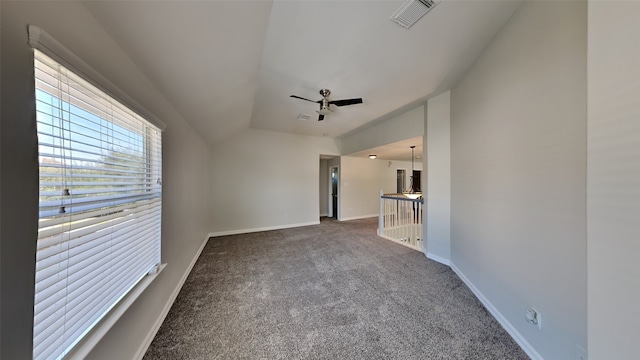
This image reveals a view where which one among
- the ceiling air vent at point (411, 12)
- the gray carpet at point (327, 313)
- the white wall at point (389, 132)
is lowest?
the gray carpet at point (327, 313)

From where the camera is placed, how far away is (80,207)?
920 millimetres

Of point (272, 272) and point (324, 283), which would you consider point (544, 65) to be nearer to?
point (324, 283)

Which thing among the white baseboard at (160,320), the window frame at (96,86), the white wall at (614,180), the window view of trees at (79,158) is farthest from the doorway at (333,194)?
the white wall at (614,180)

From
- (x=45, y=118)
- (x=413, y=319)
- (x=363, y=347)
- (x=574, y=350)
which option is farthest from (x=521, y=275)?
(x=45, y=118)

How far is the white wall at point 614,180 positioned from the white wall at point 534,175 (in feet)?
0.29

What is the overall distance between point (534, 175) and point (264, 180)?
15.8 ft

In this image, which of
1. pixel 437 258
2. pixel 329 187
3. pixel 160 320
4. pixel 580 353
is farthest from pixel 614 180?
pixel 329 187

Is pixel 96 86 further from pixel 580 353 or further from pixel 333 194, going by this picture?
pixel 333 194

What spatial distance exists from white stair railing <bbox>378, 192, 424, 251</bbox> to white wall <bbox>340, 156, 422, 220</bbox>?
1640 millimetres

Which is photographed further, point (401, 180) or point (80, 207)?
point (401, 180)

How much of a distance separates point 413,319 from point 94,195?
2642 millimetres

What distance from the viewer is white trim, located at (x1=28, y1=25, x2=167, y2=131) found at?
0.71m

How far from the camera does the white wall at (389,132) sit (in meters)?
3.59

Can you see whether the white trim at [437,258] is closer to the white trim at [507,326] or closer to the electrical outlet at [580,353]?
the white trim at [507,326]
